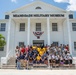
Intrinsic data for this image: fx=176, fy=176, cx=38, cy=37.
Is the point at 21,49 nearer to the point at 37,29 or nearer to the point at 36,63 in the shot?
the point at 36,63

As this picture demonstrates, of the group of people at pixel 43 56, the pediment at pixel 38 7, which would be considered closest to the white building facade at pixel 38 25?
the pediment at pixel 38 7

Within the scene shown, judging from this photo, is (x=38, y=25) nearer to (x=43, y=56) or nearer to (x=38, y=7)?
(x=38, y=7)

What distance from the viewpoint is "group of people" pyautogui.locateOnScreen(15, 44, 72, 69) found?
16641mm

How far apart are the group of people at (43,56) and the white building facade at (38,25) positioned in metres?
3.60

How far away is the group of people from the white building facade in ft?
11.8

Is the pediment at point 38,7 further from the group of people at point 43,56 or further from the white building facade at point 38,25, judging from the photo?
the group of people at point 43,56

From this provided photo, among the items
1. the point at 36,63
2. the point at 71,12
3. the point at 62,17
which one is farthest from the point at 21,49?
the point at 71,12

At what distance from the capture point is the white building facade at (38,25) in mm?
22125

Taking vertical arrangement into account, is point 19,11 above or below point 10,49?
above

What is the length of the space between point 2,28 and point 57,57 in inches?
380

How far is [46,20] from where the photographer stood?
22.9 metres

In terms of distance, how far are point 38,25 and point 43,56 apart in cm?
709

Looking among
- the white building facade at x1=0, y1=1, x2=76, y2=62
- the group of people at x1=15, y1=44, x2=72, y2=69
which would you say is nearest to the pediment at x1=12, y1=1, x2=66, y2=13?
the white building facade at x1=0, y1=1, x2=76, y2=62

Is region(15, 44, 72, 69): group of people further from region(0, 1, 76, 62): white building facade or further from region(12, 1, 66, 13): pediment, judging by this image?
region(12, 1, 66, 13): pediment
